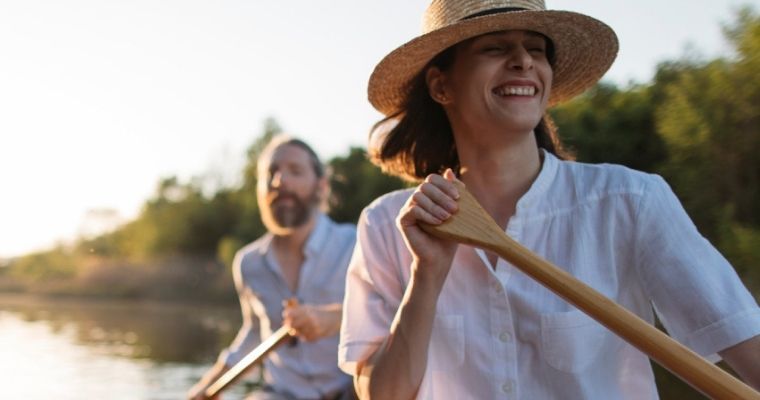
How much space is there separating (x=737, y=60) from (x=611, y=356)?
23.6 ft

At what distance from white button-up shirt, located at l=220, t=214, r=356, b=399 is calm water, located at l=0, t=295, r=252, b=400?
4.27m

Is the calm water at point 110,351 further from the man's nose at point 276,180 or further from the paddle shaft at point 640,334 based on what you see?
the paddle shaft at point 640,334

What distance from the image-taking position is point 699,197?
27.1 feet

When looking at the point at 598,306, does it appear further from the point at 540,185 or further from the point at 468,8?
the point at 468,8

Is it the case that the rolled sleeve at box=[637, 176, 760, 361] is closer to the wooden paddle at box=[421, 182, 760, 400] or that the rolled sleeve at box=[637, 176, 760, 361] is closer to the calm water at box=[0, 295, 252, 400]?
the wooden paddle at box=[421, 182, 760, 400]

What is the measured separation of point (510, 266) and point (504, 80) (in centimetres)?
37

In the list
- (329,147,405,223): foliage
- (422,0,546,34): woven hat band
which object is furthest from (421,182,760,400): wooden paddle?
(329,147,405,223): foliage

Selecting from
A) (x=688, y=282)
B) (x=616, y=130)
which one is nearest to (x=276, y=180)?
(x=688, y=282)

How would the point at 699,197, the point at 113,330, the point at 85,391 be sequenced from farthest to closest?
1. the point at 113,330
2. the point at 85,391
3. the point at 699,197

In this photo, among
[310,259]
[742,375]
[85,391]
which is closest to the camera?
[742,375]

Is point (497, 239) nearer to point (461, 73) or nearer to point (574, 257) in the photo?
point (574, 257)

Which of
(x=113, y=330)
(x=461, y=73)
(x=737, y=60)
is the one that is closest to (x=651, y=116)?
(x=737, y=60)

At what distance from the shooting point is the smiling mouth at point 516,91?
191 centimetres

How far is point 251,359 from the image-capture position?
364 centimetres
